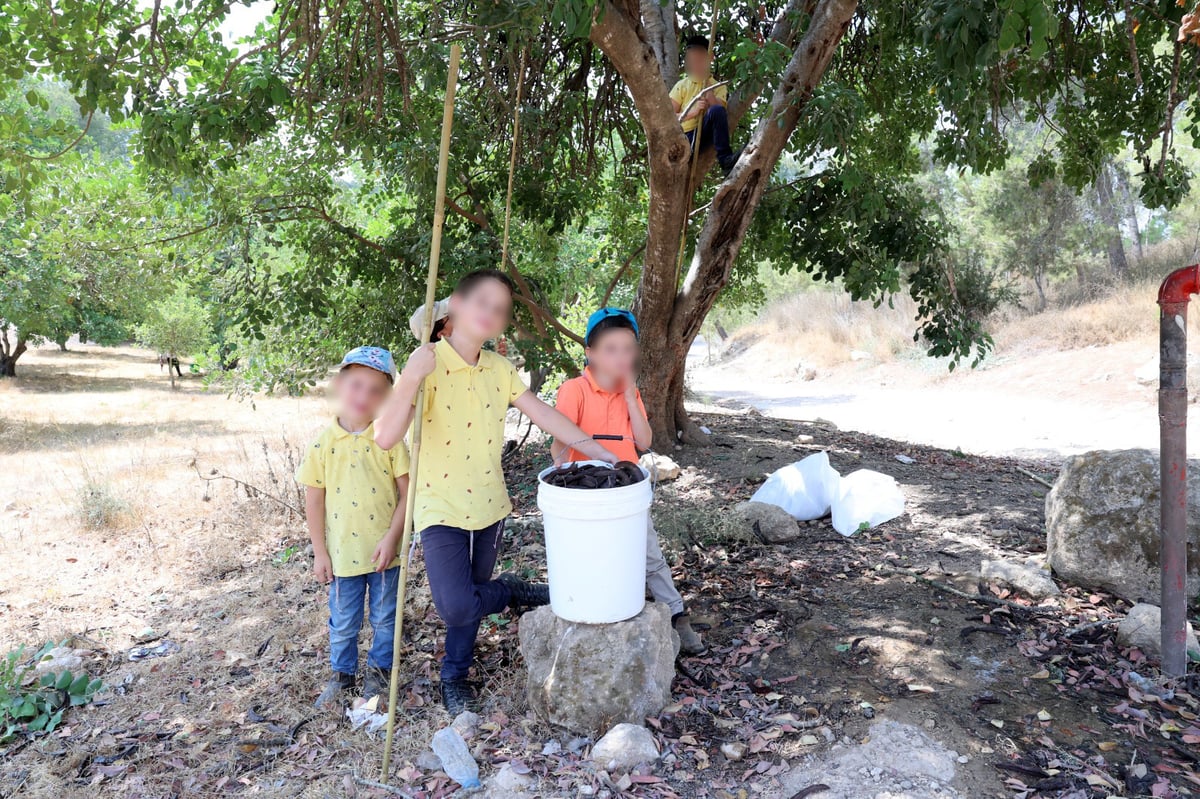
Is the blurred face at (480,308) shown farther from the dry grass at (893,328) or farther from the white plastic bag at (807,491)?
the dry grass at (893,328)

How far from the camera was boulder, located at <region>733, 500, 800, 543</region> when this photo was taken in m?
4.77

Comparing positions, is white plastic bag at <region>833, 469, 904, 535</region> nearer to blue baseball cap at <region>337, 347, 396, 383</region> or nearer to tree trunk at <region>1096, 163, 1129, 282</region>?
blue baseball cap at <region>337, 347, 396, 383</region>

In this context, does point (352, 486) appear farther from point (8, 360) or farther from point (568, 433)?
point (8, 360)

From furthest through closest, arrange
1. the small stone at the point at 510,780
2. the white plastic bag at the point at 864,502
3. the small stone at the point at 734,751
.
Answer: the white plastic bag at the point at 864,502 < the small stone at the point at 734,751 < the small stone at the point at 510,780

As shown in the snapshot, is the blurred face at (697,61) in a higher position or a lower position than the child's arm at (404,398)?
higher

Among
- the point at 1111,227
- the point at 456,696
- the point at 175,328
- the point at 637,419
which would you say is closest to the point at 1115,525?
the point at 637,419

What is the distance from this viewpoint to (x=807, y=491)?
16.8 feet

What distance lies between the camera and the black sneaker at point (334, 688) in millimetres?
3191

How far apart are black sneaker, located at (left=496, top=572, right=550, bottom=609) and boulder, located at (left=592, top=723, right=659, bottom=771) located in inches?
31.8

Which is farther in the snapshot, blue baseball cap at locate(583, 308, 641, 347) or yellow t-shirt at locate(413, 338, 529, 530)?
blue baseball cap at locate(583, 308, 641, 347)

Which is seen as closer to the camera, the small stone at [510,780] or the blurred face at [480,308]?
the small stone at [510,780]

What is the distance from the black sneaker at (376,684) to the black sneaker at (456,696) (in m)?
0.27

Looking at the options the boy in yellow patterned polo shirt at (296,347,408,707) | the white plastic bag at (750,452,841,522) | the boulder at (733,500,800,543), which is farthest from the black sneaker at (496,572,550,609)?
the white plastic bag at (750,452,841,522)

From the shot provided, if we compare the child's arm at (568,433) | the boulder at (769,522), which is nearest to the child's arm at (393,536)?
the child's arm at (568,433)
